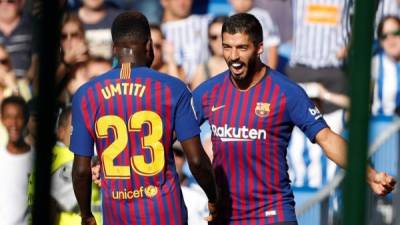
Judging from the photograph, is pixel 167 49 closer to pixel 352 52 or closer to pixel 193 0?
pixel 193 0

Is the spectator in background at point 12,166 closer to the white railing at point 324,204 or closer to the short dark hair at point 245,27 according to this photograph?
the short dark hair at point 245,27

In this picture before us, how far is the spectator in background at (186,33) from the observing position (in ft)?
29.2

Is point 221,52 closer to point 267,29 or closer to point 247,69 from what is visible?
point 267,29

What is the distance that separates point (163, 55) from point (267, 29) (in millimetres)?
930

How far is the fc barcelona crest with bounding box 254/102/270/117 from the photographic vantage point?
6.27 meters

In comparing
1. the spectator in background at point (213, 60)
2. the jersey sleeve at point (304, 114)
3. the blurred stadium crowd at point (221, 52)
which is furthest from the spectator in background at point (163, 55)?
the jersey sleeve at point (304, 114)

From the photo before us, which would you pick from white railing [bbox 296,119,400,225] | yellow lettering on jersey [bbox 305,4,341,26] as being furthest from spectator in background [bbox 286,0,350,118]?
white railing [bbox 296,119,400,225]

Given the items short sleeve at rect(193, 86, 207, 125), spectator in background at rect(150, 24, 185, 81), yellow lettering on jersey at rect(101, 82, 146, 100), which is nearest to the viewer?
yellow lettering on jersey at rect(101, 82, 146, 100)

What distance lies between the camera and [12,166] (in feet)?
26.0

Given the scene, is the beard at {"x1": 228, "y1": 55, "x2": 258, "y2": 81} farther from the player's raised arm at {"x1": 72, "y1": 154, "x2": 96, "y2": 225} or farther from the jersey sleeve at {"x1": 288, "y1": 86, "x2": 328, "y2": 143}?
the player's raised arm at {"x1": 72, "y1": 154, "x2": 96, "y2": 225}

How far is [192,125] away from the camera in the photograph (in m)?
5.62

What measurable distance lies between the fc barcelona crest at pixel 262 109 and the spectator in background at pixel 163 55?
2685 millimetres

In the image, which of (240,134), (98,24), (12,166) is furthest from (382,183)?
(98,24)

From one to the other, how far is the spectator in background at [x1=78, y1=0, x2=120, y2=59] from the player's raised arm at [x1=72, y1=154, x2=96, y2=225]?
329cm
